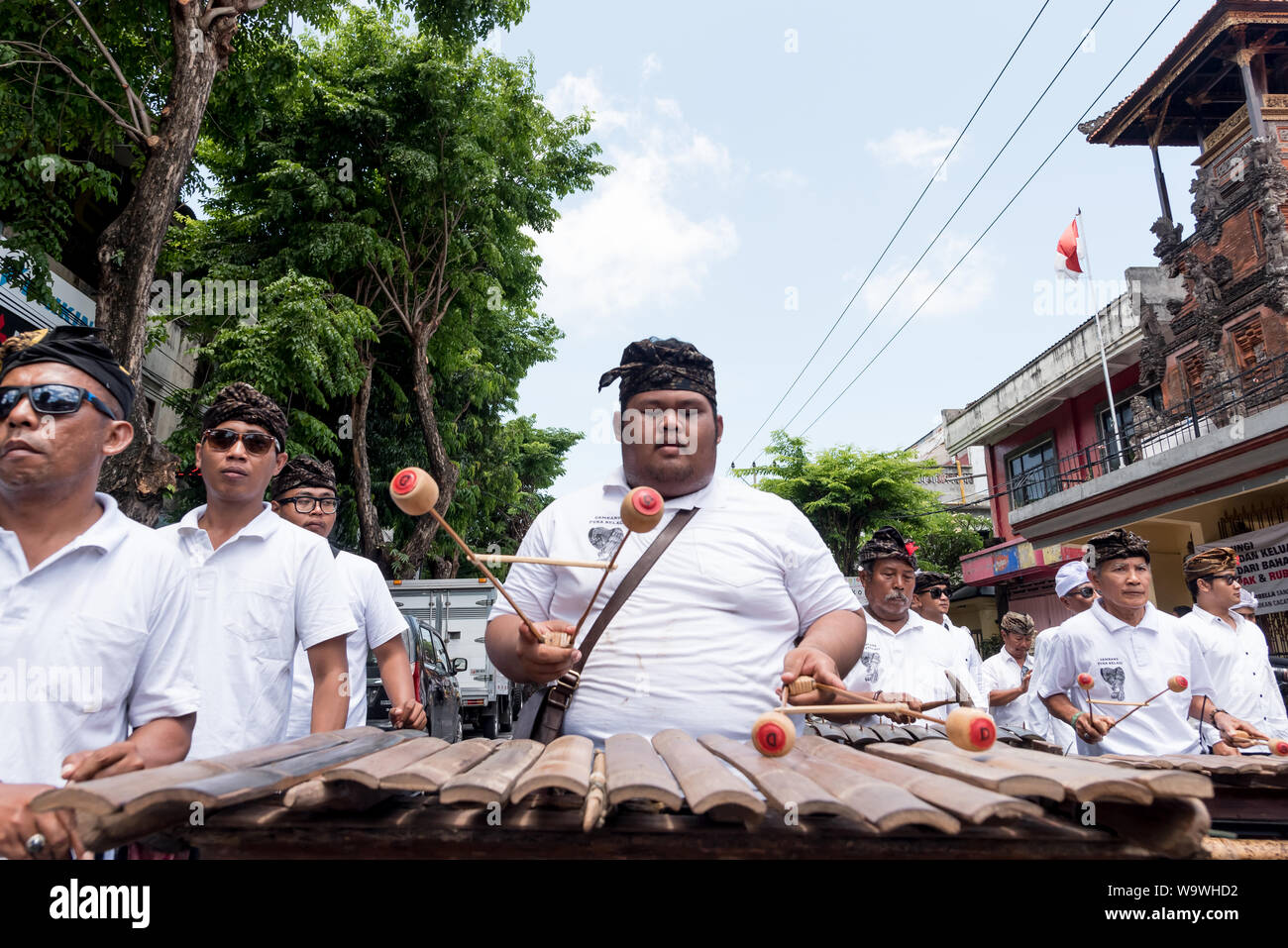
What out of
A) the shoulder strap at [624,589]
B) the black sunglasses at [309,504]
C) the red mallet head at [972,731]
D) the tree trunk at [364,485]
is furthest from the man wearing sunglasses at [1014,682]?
the tree trunk at [364,485]

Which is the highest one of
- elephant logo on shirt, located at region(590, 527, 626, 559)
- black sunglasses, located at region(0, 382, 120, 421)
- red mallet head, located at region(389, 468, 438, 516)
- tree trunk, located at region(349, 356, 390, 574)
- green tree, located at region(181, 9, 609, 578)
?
green tree, located at region(181, 9, 609, 578)

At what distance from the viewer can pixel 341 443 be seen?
1499 centimetres

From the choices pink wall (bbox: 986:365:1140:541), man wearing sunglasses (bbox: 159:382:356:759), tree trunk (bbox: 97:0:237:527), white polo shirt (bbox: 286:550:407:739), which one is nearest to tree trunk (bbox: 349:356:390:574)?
tree trunk (bbox: 97:0:237:527)

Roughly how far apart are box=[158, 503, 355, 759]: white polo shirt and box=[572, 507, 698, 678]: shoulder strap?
3.55 ft

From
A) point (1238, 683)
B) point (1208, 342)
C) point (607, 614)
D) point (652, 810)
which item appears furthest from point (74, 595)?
point (1208, 342)

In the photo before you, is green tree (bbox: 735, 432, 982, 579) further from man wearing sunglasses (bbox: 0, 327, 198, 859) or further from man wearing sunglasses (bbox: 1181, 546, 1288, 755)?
man wearing sunglasses (bbox: 0, 327, 198, 859)

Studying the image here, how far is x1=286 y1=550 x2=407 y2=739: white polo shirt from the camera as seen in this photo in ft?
11.8

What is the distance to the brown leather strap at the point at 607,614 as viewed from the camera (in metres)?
2.56

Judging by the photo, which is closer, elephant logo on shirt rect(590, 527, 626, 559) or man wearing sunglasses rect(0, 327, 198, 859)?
man wearing sunglasses rect(0, 327, 198, 859)

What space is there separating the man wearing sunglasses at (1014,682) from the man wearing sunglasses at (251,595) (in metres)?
5.11

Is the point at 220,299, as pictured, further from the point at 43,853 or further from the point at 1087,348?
the point at 1087,348

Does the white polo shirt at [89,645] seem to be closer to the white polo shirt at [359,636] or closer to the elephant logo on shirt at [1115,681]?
the white polo shirt at [359,636]

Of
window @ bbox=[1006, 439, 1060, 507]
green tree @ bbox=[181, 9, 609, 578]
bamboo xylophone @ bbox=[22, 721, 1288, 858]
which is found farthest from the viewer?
window @ bbox=[1006, 439, 1060, 507]
